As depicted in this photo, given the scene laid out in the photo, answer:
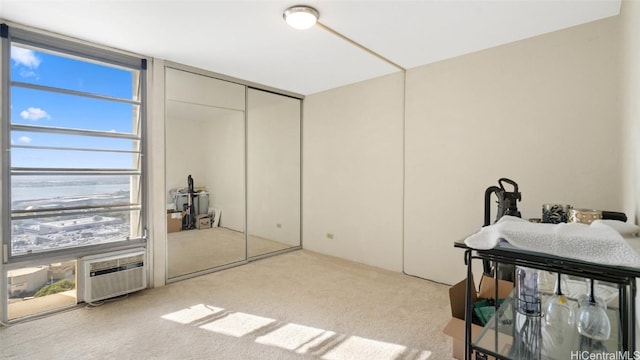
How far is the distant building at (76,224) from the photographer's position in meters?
2.68

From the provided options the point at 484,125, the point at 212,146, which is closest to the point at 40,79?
the point at 212,146

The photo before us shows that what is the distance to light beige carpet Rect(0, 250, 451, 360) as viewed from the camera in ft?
6.91

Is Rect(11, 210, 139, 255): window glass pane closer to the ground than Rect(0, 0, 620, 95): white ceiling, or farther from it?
closer to the ground

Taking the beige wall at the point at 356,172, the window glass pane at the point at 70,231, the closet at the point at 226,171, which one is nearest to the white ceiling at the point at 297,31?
the closet at the point at 226,171

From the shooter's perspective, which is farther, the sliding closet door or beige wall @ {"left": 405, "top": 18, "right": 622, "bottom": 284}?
A: the sliding closet door

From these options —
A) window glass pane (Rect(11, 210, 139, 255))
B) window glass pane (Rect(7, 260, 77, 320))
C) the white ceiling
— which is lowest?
window glass pane (Rect(7, 260, 77, 320))

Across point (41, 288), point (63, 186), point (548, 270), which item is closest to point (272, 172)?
point (63, 186)

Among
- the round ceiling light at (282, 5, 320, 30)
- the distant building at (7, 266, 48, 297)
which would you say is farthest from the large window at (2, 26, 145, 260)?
the round ceiling light at (282, 5, 320, 30)

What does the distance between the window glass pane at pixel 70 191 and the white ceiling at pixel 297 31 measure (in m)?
1.32

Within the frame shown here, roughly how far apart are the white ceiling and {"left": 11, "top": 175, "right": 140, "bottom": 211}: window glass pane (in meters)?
1.32

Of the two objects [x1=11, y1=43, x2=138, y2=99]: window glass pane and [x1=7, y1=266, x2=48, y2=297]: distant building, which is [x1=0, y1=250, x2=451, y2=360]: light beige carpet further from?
[x1=11, y1=43, x2=138, y2=99]: window glass pane

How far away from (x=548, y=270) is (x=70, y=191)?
11.9ft

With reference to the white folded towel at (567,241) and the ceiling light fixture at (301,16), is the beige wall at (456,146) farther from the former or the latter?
the white folded towel at (567,241)

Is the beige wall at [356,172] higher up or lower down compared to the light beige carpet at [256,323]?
higher up
